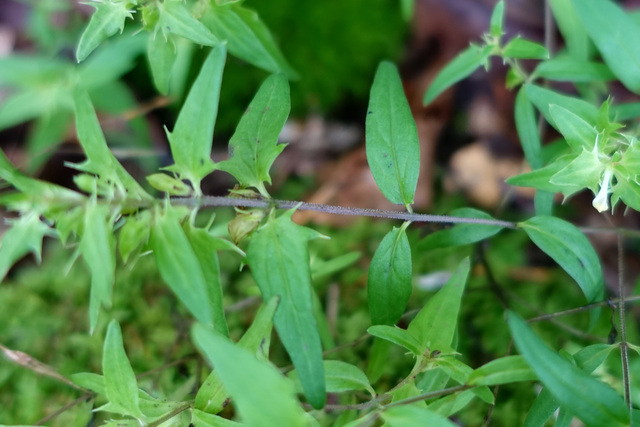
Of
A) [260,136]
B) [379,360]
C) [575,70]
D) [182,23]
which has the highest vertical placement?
[182,23]

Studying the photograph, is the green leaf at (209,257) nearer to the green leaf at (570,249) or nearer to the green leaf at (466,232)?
the green leaf at (466,232)

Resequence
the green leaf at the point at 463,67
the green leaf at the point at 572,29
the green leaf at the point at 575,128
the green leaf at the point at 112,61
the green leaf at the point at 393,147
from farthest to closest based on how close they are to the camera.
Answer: the green leaf at the point at 112,61
the green leaf at the point at 572,29
the green leaf at the point at 463,67
the green leaf at the point at 393,147
the green leaf at the point at 575,128

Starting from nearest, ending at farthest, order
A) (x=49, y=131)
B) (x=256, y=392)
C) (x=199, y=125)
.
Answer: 1. (x=256, y=392)
2. (x=199, y=125)
3. (x=49, y=131)

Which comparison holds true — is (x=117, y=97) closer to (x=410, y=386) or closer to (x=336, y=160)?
(x=336, y=160)

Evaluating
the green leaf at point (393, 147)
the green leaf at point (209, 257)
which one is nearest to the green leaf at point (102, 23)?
the green leaf at point (209, 257)

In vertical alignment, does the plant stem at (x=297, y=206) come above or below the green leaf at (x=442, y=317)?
above

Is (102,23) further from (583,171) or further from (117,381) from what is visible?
(583,171)

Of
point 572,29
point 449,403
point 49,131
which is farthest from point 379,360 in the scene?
point 49,131

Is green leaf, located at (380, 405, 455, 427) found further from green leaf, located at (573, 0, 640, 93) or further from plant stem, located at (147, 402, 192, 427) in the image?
green leaf, located at (573, 0, 640, 93)
